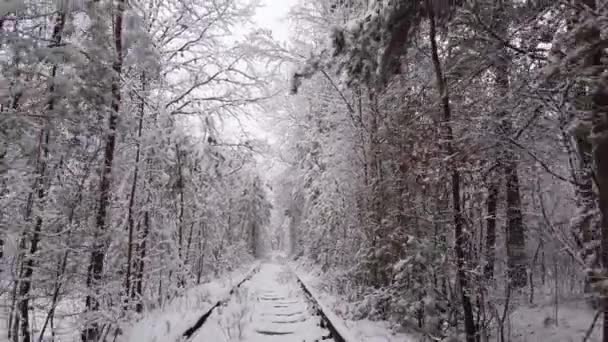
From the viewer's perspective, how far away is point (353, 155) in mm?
8812

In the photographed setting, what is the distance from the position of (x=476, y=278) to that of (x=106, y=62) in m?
5.12

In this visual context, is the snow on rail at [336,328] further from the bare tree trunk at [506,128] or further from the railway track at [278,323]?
the bare tree trunk at [506,128]

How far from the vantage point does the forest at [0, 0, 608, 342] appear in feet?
10.2

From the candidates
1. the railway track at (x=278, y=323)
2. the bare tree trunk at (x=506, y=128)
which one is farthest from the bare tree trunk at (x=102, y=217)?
the bare tree trunk at (x=506, y=128)

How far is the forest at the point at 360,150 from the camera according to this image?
310cm

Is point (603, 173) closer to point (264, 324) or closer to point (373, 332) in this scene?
point (373, 332)

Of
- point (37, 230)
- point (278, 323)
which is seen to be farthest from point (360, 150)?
point (37, 230)

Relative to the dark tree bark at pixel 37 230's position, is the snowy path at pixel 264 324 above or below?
below

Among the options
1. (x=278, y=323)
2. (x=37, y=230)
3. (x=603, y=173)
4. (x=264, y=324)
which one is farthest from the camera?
(x=278, y=323)

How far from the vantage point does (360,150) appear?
8.58 meters

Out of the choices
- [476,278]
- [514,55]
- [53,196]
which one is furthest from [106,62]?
[476,278]

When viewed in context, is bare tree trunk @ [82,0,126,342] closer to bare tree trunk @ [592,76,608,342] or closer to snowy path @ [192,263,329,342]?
snowy path @ [192,263,329,342]

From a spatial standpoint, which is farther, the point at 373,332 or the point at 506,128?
the point at 373,332

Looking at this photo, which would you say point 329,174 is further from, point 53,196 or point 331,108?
point 53,196
